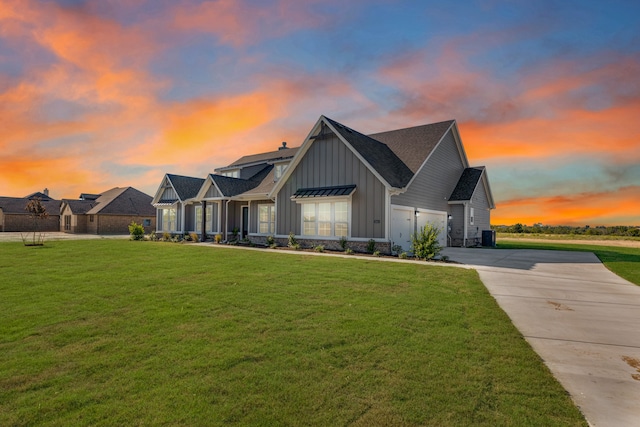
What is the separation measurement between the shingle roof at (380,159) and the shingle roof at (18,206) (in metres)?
54.0

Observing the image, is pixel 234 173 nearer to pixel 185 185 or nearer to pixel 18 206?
pixel 185 185

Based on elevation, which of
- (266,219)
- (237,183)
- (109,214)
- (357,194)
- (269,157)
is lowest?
(266,219)

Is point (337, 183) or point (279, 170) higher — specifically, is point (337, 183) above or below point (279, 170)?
below

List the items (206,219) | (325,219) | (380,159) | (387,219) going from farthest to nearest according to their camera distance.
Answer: (206,219) < (380,159) < (325,219) < (387,219)

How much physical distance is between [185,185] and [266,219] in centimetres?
1184

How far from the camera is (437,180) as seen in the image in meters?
21.9

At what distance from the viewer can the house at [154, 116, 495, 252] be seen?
56.1 feet

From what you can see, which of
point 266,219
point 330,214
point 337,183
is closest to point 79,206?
point 266,219

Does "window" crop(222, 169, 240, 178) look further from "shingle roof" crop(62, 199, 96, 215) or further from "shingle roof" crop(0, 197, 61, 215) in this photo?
"shingle roof" crop(0, 197, 61, 215)

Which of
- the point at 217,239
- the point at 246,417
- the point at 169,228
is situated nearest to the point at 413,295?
the point at 246,417

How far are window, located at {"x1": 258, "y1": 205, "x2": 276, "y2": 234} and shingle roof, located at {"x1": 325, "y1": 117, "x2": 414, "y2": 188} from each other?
712cm

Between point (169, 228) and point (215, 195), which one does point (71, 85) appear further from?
point (169, 228)

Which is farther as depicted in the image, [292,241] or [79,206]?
[79,206]

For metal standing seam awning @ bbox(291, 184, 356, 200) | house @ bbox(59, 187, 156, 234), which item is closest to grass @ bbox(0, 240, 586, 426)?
metal standing seam awning @ bbox(291, 184, 356, 200)
